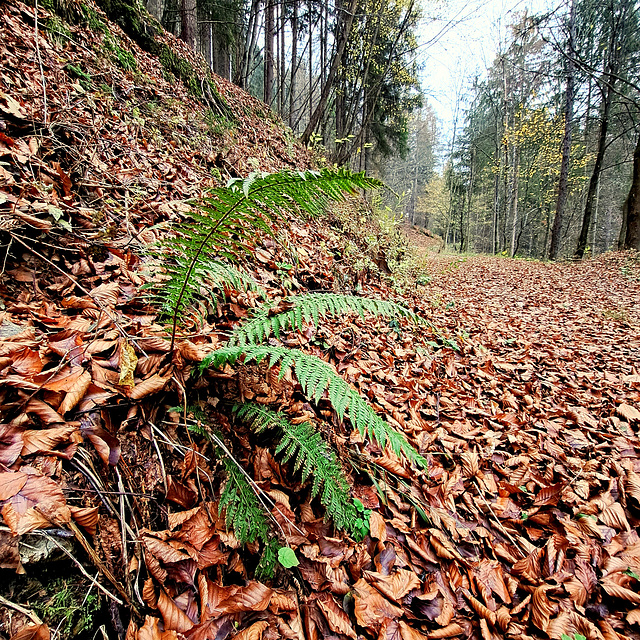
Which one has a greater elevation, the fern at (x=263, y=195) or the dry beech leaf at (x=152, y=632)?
the fern at (x=263, y=195)

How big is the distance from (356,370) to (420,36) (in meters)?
12.3

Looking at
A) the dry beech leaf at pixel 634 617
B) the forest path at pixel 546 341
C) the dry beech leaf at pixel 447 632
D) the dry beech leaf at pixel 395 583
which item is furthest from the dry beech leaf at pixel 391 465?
the forest path at pixel 546 341

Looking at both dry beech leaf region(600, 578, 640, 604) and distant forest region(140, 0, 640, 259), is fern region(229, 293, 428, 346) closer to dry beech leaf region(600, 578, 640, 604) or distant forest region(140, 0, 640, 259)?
dry beech leaf region(600, 578, 640, 604)

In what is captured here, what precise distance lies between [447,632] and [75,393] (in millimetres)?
1599

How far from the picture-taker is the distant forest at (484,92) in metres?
8.26

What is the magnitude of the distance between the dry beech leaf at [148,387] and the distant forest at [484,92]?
7.49 m

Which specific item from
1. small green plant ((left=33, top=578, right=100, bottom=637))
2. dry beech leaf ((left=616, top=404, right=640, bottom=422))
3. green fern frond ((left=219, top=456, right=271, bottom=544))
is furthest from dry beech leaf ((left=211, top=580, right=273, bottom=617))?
dry beech leaf ((left=616, top=404, right=640, bottom=422))

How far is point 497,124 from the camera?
61.2 feet

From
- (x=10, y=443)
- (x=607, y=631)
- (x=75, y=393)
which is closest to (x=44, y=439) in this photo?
(x=10, y=443)

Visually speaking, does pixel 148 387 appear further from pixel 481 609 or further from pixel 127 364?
pixel 481 609

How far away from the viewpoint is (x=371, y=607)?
1182 mm

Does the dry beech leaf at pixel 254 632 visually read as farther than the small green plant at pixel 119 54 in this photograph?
No

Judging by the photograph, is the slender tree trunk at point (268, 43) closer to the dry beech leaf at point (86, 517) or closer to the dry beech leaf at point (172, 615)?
the dry beech leaf at point (86, 517)

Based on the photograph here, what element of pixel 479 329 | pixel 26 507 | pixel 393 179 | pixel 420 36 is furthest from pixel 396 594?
pixel 393 179
